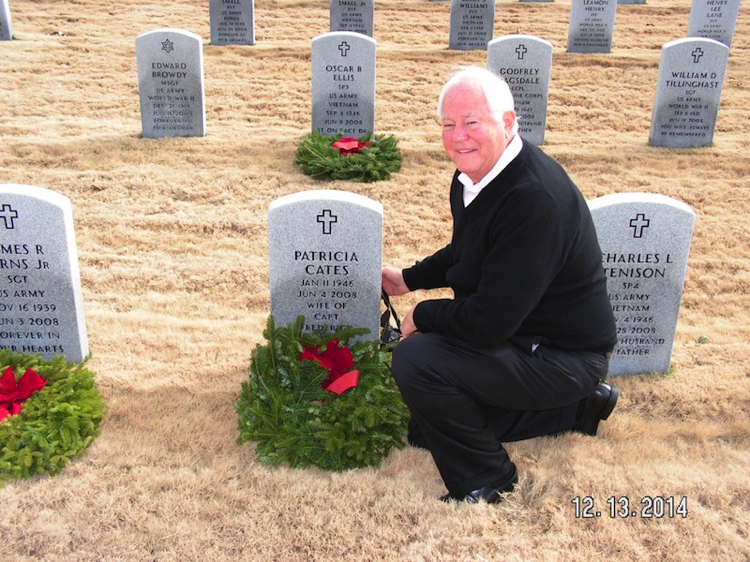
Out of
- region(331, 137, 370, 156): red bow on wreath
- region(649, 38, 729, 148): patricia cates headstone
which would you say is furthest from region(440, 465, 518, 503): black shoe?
region(649, 38, 729, 148): patricia cates headstone

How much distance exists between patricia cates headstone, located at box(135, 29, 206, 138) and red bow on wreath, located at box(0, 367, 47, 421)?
473 cm

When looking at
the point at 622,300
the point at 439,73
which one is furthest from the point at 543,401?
the point at 439,73

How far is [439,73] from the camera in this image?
9.66 m

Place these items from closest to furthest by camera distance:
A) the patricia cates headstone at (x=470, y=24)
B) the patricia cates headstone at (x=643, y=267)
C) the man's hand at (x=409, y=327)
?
the man's hand at (x=409, y=327)
the patricia cates headstone at (x=643, y=267)
the patricia cates headstone at (x=470, y=24)

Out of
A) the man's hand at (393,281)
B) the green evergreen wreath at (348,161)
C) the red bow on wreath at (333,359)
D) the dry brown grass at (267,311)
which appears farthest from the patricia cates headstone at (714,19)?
the red bow on wreath at (333,359)

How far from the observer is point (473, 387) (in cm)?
286

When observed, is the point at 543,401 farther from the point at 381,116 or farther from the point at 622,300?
the point at 381,116

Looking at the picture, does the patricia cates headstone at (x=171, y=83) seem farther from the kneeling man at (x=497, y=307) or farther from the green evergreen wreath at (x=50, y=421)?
the kneeling man at (x=497, y=307)

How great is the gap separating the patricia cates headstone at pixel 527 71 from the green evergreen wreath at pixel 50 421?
17.8 feet

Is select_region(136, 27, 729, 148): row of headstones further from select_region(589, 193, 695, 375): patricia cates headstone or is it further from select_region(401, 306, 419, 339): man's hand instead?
select_region(401, 306, 419, 339): man's hand

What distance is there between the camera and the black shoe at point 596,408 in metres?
3.34

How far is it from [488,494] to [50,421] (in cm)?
201

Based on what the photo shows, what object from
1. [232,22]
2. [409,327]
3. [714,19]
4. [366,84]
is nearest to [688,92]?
[366,84]

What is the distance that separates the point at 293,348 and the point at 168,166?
4015 millimetres
